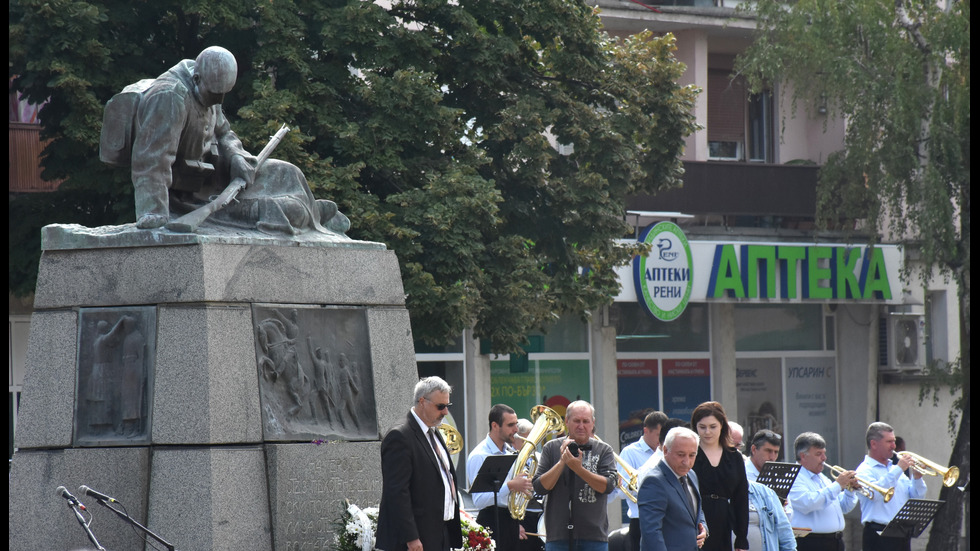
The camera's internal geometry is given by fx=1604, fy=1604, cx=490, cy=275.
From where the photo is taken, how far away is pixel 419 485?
30.3ft

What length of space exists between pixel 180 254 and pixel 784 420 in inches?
819

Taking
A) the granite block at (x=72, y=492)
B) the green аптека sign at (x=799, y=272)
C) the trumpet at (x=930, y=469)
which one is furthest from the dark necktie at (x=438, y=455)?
the green аптека sign at (x=799, y=272)

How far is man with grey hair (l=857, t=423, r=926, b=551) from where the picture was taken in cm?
1462

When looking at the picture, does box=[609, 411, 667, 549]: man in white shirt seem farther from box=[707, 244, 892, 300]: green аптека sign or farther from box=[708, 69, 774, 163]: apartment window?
box=[708, 69, 774, 163]: apartment window

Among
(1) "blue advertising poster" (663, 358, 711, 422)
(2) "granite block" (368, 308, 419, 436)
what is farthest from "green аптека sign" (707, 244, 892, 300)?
(2) "granite block" (368, 308, 419, 436)

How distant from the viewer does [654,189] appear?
66.4ft

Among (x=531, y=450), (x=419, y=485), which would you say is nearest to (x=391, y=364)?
(x=419, y=485)

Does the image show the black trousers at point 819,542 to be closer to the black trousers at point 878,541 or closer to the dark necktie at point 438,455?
the black trousers at point 878,541

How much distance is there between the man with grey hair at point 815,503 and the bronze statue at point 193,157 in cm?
505

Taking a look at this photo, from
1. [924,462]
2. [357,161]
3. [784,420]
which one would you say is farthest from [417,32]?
[784,420]

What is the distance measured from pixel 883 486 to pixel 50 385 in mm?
8121

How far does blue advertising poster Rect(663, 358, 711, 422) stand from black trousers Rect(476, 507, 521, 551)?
13712mm

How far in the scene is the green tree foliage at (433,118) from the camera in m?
16.5

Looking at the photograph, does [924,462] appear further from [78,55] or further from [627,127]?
[78,55]
